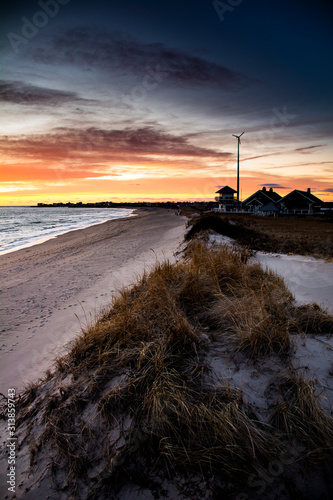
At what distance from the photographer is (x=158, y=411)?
2.13 m

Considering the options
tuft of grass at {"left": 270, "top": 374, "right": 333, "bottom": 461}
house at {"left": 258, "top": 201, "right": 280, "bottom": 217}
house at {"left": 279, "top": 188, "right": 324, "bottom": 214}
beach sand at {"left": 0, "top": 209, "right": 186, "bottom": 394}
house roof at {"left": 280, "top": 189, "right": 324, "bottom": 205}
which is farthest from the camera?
house at {"left": 258, "top": 201, "right": 280, "bottom": 217}

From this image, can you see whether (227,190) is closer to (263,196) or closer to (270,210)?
(263,196)

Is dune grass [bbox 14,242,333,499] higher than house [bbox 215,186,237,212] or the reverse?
the reverse

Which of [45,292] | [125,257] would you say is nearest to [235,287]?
[45,292]

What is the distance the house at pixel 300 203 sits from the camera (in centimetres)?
4250

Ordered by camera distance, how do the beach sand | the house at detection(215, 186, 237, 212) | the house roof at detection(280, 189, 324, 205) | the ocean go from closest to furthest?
the beach sand → the ocean → the house roof at detection(280, 189, 324, 205) → the house at detection(215, 186, 237, 212)

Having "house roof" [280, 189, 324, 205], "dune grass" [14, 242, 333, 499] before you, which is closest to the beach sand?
"dune grass" [14, 242, 333, 499]

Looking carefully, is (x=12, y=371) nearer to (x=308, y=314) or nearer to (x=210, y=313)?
(x=210, y=313)

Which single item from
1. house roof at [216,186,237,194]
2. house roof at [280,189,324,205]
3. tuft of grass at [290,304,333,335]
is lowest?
tuft of grass at [290,304,333,335]

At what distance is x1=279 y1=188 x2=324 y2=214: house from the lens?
42.5 m

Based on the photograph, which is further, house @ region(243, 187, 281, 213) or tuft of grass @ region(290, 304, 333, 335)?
house @ region(243, 187, 281, 213)

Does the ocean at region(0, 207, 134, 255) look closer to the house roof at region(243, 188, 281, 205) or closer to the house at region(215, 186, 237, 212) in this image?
the house at region(215, 186, 237, 212)

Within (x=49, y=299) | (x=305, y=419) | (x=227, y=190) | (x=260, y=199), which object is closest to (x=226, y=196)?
(x=227, y=190)

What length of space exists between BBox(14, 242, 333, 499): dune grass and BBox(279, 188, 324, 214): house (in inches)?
1784
